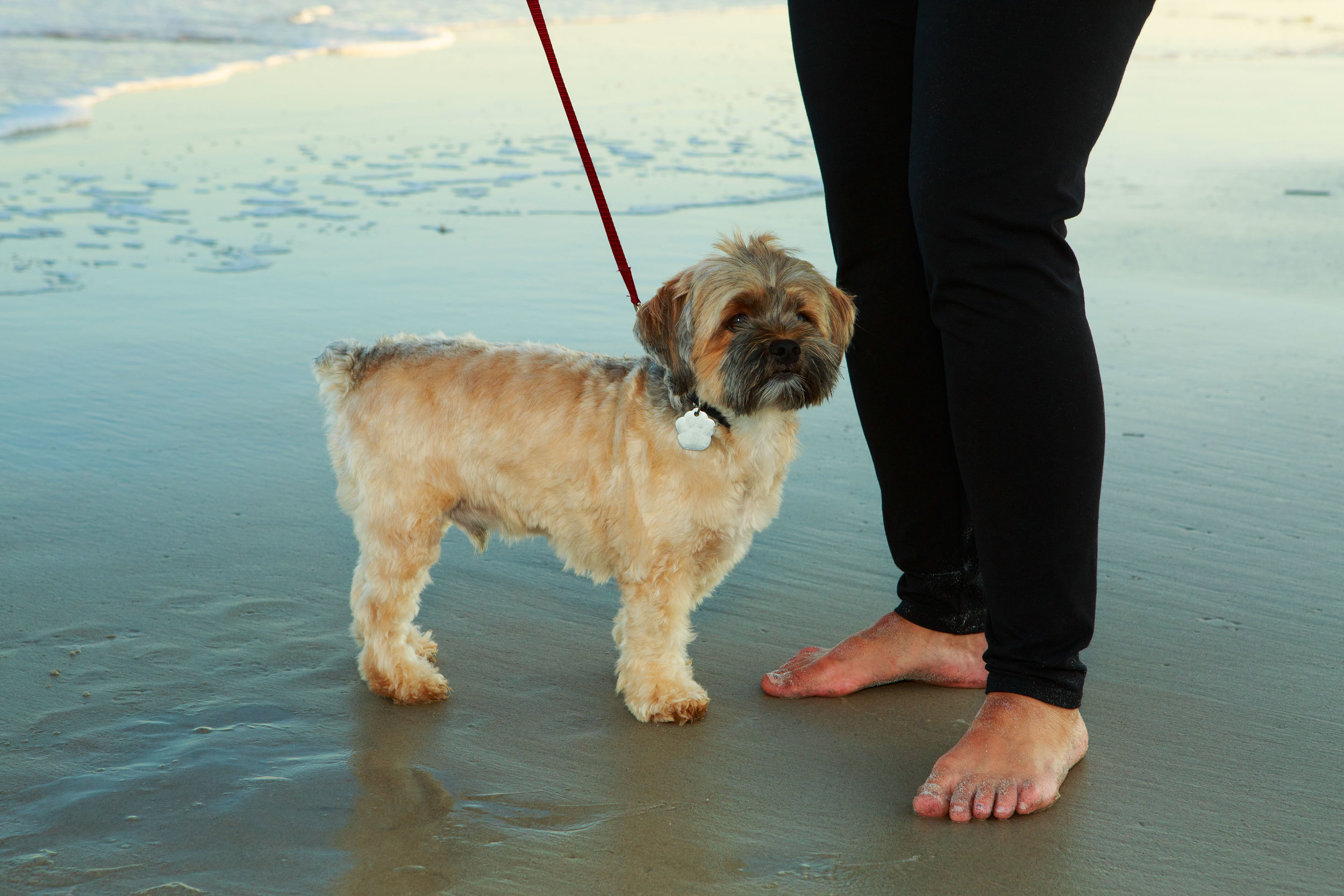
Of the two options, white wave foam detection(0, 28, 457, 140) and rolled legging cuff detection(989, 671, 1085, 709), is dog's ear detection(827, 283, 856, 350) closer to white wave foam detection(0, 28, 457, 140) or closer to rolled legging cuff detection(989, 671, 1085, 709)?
rolled legging cuff detection(989, 671, 1085, 709)

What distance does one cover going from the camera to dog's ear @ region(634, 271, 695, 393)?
2779 mm

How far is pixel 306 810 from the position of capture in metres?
2.21

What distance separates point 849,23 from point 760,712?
1.52m

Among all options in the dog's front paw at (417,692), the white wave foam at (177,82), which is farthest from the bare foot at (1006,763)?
the white wave foam at (177,82)

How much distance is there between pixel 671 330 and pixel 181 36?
16196mm

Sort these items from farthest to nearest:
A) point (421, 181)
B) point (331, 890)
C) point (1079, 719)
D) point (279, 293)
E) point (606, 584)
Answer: point (421, 181)
point (279, 293)
point (606, 584)
point (1079, 719)
point (331, 890)

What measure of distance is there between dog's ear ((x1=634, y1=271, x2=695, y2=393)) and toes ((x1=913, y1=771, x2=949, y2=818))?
1025 mm

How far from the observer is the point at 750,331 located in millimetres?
2729

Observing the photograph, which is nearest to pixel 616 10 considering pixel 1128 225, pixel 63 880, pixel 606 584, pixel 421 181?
pixel 421 181

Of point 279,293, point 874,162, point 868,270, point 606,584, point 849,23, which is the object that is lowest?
point 606,584

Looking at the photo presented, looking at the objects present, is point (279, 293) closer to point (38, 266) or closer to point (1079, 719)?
point (38, 266)

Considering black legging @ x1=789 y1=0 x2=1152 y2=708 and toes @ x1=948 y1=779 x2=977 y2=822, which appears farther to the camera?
toes @ x1=948 y1=779 x2=977 y2=822

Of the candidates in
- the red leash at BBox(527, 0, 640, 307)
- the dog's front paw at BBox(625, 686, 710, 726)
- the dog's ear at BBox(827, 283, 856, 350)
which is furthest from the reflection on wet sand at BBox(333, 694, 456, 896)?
the dog's ear at BBox(827, 283, 856, 350)

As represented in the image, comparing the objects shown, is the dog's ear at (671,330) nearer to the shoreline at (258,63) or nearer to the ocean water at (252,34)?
the shoreline at (258,63)
